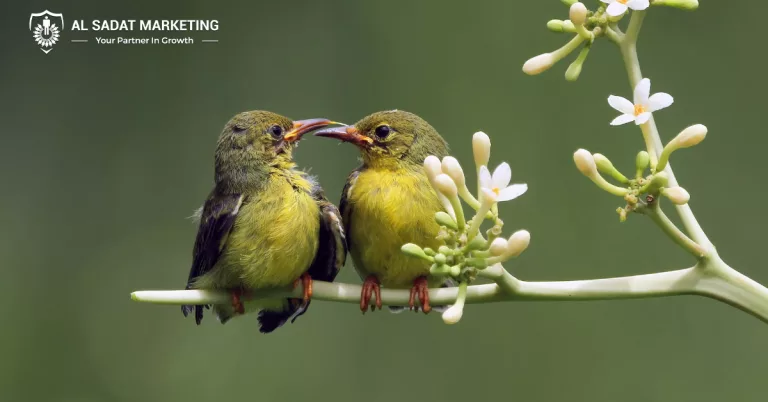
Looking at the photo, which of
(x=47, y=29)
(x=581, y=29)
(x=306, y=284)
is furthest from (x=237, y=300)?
(x=47, y=29)

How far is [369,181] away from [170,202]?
4071mm

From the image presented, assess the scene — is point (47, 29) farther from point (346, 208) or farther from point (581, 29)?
point (581, 29)

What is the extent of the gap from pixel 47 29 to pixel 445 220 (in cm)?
627

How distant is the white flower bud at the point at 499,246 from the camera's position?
93.2 inches

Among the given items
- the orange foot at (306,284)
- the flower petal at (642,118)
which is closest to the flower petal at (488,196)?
the flower petal at (642,118)

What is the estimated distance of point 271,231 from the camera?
3664mm

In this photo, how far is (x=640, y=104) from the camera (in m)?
2.37

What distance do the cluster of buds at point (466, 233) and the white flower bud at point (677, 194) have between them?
0.30 m

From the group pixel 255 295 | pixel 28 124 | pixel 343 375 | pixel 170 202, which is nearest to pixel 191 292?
pixel 255 295

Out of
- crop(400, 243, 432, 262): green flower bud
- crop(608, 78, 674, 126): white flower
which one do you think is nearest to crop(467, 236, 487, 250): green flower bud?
crop(400, 243, 432, 262): green flower bud

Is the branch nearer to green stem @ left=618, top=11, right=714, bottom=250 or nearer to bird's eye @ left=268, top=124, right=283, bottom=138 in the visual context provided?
green stem @ left=618, top=11, right=714, bottom=250

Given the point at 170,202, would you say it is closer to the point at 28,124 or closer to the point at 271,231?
the point at 28,124

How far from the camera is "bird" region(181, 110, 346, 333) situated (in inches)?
143

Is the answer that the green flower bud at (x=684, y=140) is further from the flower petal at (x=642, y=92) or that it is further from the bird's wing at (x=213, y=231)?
the bird's wing at (x=213, y=231)
